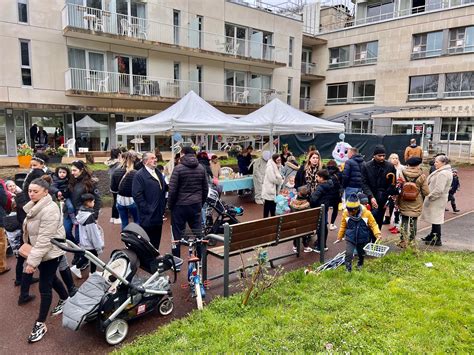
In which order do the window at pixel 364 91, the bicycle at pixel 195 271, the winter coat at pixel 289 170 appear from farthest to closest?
the window at pixel 364 91
the winter coat at pixel 289 170
the bicycle at pixel 195 271

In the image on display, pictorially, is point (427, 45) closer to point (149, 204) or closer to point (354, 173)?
point (354, 173)

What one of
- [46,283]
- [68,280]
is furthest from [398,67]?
[46,283]

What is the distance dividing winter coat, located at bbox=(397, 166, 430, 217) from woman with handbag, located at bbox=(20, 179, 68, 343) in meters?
5.50

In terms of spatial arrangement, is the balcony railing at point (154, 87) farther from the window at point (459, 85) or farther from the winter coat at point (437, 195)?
the winter coat at point (437, 195)

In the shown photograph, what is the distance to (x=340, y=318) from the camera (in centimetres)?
378

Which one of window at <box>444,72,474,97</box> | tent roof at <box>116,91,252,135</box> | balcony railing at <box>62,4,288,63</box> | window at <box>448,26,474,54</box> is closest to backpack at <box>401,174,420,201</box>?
tent roof at <box>116,91,252,135</box>

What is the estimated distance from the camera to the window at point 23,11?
54.3 feet

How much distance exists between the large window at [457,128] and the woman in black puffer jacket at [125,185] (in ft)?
84.6

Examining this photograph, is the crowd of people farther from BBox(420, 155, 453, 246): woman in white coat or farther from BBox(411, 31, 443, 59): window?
BBox(411, 31, 443, 59): window

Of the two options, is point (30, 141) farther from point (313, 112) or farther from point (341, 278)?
point (313, 112)

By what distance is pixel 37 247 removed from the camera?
11.6 feet

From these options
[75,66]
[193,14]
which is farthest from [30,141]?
[193,14]

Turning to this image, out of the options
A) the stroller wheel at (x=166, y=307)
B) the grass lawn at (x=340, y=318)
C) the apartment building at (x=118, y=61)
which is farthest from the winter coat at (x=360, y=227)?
the apartment building at (x=118, y=61)

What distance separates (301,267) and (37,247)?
3.73m
